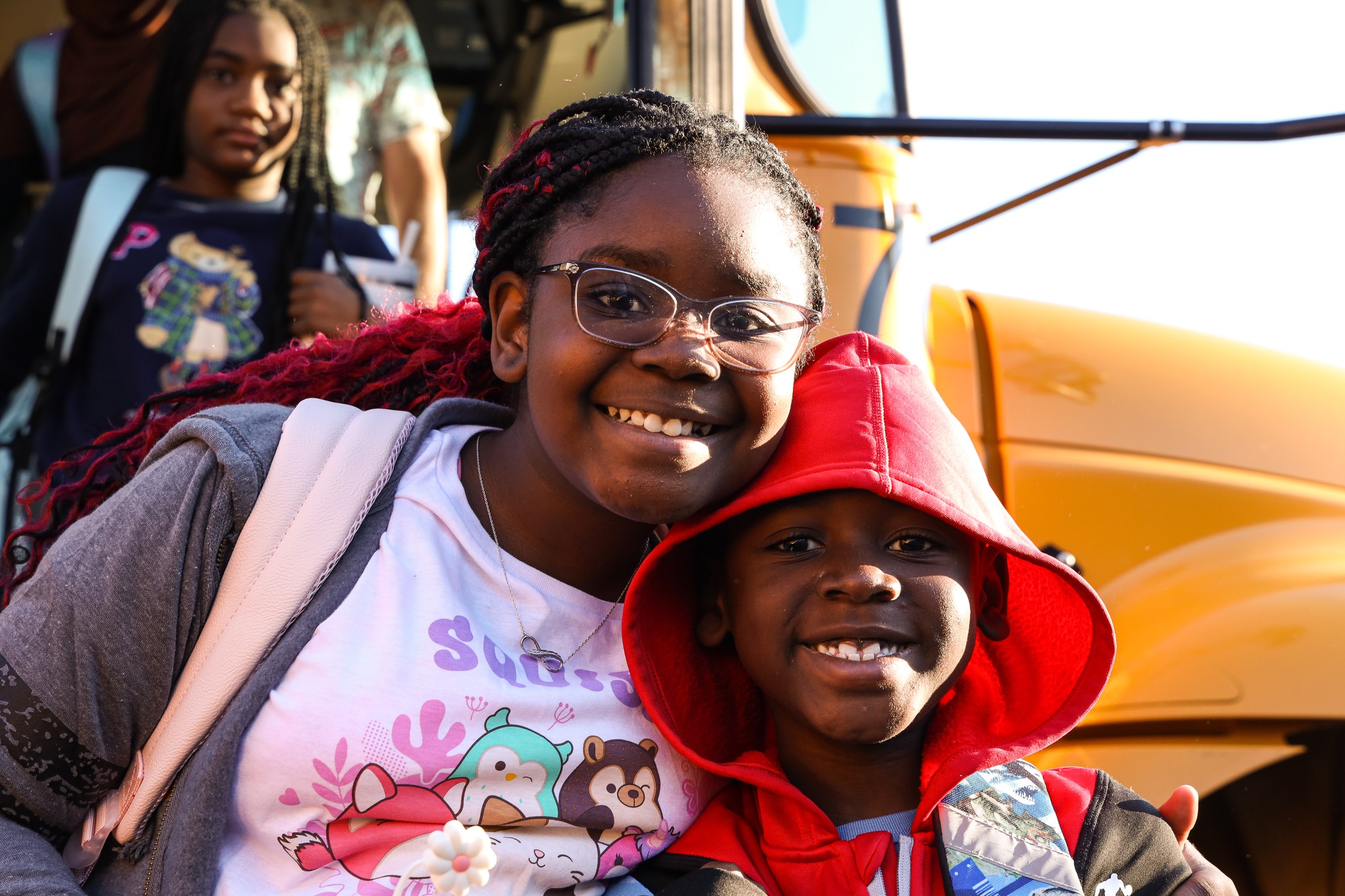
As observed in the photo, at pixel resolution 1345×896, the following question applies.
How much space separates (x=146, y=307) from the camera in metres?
2.88

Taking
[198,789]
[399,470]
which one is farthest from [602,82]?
[198,789]

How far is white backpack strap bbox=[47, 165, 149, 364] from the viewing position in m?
2.87

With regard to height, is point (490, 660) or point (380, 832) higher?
point (490, 660)

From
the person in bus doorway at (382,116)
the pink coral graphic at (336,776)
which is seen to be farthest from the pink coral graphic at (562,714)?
the person in bus doorway at (382,116)

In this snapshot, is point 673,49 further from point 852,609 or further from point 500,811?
point 500,811

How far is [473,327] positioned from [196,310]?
1.25 m

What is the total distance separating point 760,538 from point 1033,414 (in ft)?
4.36

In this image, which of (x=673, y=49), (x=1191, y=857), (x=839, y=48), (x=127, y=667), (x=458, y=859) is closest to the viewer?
(x=458, y=859)

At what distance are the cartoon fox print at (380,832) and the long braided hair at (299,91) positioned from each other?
1.97 meters

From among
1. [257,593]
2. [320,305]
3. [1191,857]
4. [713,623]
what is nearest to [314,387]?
[257,593]

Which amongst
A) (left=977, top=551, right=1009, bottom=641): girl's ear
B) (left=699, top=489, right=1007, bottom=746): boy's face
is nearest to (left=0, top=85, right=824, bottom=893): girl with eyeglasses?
(left=699, top=489, right=1007, bottom=746): boy's face

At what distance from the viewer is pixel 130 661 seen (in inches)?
56.9

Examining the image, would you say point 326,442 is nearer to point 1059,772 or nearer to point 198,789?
point 198,789

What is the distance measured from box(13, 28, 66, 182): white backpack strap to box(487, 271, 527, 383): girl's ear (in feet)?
9.61
